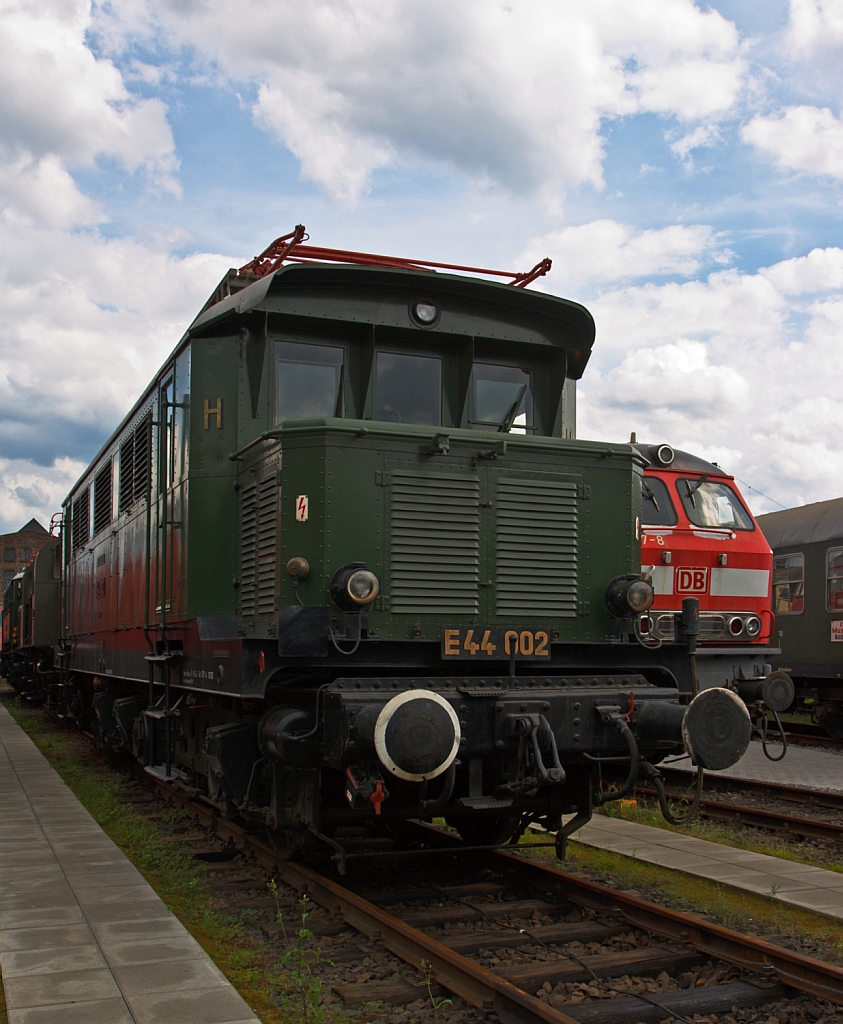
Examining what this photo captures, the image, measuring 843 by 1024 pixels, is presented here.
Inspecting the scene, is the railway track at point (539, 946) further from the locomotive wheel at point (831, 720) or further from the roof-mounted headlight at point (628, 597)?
the locomotive wheel at point (831, 720)

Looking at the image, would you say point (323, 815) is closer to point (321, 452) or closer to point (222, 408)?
point (321, 452)

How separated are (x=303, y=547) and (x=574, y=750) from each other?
6.24 ft

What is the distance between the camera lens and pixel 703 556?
11.8 m

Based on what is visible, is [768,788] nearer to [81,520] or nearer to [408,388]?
[408,388]

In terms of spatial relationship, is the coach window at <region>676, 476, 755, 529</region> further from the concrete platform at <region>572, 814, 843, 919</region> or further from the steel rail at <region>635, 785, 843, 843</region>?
the concrete platform at <region>572, 814, 843, 919</region>

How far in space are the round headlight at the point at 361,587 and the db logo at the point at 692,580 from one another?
693 cm

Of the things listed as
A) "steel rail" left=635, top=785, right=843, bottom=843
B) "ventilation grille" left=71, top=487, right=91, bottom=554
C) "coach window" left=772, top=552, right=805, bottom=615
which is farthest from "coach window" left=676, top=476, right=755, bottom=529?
"ventilation grille" left=71, top=487, right=91, bottom=554

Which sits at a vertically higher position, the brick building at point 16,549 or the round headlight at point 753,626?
the brick building at point 16,549

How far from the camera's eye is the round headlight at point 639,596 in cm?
630

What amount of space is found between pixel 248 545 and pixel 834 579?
12.4m

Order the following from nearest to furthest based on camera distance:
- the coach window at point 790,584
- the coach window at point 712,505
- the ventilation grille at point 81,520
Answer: the coach window at point 712,505 → the ventilation grille at point 81,520 → the coach window at point 790,584

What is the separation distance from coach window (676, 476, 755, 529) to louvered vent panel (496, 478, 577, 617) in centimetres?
598

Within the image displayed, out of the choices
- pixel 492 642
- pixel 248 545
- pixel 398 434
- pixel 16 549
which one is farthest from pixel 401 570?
pixel 16 549

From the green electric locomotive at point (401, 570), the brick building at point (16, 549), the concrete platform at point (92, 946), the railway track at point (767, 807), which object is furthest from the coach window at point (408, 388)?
the brick building at point (16, 549)
